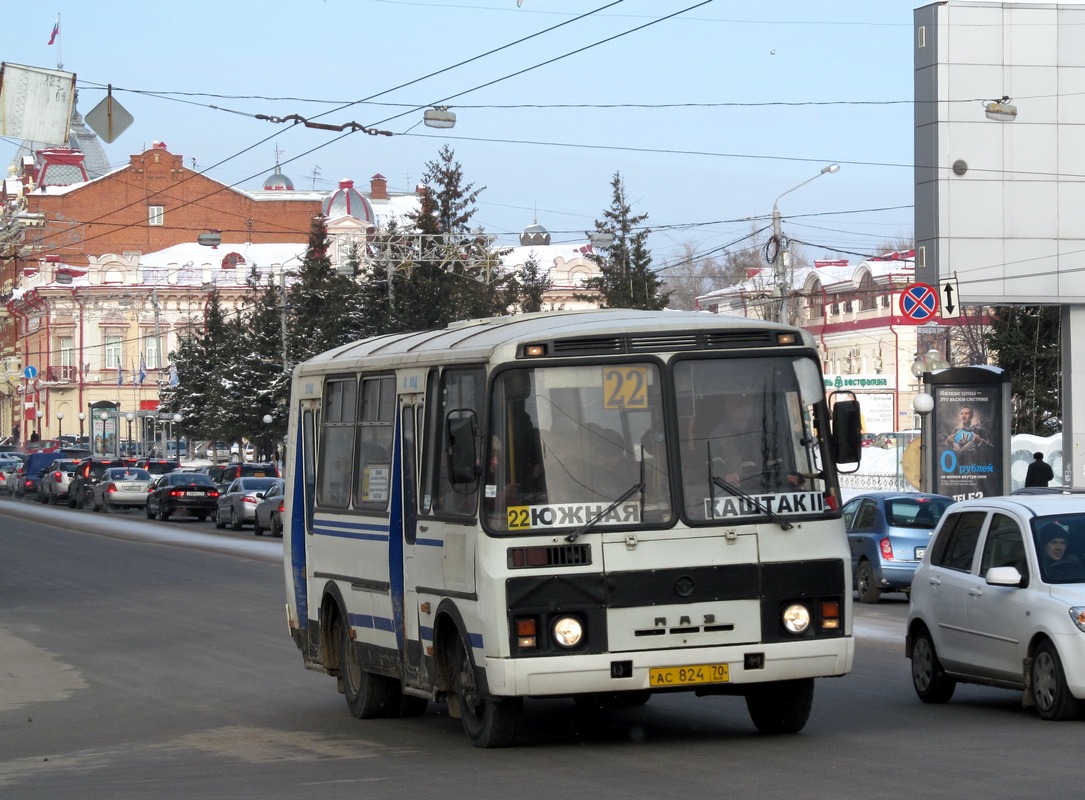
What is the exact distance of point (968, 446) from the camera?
2989cm

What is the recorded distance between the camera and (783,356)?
1063 cm

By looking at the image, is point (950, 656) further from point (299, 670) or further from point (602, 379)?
point (299, 670)

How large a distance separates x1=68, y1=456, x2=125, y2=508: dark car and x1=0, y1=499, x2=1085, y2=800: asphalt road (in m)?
43.2

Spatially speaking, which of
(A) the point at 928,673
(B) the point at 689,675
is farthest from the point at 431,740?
(A) the point at 928,673

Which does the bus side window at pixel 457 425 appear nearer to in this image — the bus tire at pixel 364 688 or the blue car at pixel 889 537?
the bus tire at pixel 364 688

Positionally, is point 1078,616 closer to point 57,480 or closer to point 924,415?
point 924,415

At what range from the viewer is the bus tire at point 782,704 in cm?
1080

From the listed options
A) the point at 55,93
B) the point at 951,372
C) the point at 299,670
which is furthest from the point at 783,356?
the point at 951,372

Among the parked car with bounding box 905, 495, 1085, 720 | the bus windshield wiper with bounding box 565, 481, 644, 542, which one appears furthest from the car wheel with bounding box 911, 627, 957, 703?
the bus windshield wiper with bounding box 565, 481, 644, 542

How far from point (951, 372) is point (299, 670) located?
16.0 meters

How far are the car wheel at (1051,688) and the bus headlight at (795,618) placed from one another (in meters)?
1.94

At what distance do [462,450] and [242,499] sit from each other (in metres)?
36.6

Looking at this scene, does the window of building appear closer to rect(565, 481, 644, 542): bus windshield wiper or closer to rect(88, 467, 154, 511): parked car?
rect(88, 467, 154, 511): parked car

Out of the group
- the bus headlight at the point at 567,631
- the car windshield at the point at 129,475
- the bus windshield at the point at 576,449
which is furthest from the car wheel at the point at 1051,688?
the car windshield at the point at 129,475
